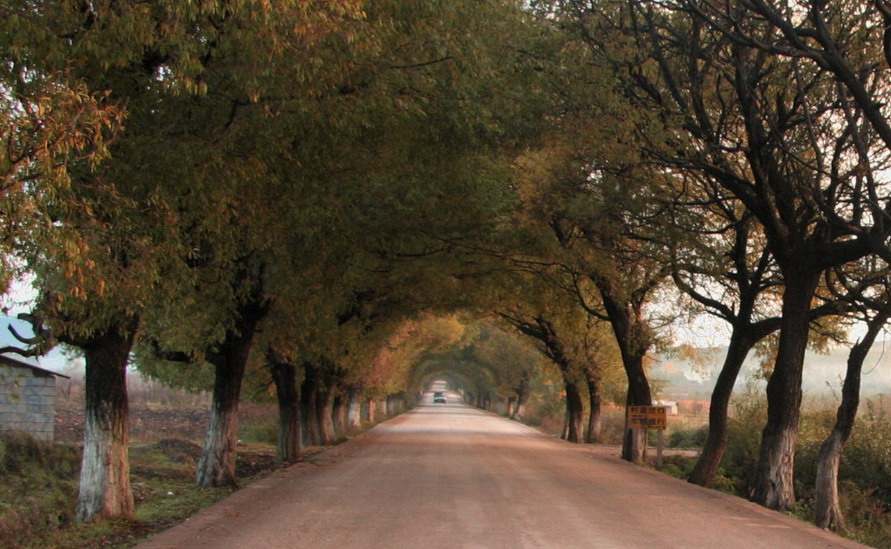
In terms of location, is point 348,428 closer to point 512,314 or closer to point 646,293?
point 512,314

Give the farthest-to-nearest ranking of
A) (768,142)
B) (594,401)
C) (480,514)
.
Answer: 1. (594,401)
2. (768,142)
3. (480,514)

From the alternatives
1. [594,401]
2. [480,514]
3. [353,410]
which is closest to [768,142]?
[480,514]

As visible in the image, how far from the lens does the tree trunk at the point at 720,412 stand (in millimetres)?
20952

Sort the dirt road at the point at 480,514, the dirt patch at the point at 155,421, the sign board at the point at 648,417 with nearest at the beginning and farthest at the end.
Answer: the dirt road at the point at 480,514, the sign board at the point at 648,417, the dirt patch at the point at 155,421

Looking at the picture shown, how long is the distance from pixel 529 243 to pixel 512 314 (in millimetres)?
19161

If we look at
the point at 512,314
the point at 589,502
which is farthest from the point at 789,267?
the point at 512,314

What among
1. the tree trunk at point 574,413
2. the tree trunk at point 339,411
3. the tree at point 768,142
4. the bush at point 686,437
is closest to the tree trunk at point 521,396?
the bush at point 686,437

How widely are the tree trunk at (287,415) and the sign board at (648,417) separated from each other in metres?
9.79

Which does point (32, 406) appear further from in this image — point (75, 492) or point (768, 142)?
point (768, 142)

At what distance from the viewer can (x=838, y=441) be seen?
18594mm

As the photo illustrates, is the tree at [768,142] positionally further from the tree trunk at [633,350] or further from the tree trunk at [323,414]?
the tree trunk at [323,414]

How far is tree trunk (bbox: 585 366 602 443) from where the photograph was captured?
39875mm

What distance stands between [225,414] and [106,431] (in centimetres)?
701

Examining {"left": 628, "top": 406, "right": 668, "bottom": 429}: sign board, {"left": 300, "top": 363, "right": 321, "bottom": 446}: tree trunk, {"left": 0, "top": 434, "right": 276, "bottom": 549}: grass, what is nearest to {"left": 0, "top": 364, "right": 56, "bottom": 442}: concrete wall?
{"left": 0, "top": 434, "right": 276, "bottom": 549}: grass
